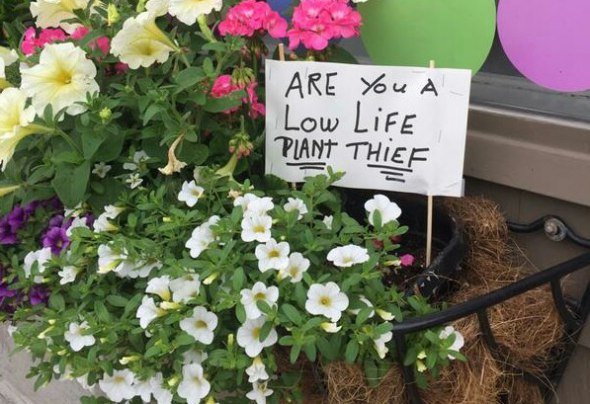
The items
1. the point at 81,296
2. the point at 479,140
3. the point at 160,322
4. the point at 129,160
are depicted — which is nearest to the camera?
the point at 160,322

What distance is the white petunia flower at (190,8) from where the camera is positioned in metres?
1.30

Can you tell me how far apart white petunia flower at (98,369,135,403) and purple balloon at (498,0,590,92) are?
3.21ft

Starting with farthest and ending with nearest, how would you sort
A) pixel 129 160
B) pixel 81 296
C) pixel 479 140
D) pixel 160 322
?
pixel 479 140
pixel 129 160
pixel 81 296
pixel 160 322

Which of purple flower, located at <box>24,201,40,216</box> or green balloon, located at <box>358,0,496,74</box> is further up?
green balloon, located at <box>358,0,496,74</box>

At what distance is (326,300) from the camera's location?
1085 millimetres

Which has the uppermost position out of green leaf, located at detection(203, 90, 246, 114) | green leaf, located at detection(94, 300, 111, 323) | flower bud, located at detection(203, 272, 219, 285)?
green leaf, located at detection(203, 90, 246, 114)

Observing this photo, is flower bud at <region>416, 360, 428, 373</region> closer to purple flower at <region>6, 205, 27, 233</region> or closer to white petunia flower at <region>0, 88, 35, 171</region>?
white petunia flower at <region>0, 88, 35, 171</region>

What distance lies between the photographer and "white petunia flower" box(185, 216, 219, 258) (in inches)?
46.2

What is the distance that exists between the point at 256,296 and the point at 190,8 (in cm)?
60

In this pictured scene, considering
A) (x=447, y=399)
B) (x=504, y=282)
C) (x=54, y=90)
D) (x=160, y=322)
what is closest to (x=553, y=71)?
(x=504, y=282)

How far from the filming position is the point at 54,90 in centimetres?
133

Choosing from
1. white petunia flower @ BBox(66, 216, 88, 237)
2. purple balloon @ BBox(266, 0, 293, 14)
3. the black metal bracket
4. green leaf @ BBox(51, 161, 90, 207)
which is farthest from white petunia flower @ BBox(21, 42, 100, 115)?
the black metal bracket

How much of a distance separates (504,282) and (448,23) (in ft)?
1.89

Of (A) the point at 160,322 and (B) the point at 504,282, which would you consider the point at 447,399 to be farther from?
(A) the point at 160,322
